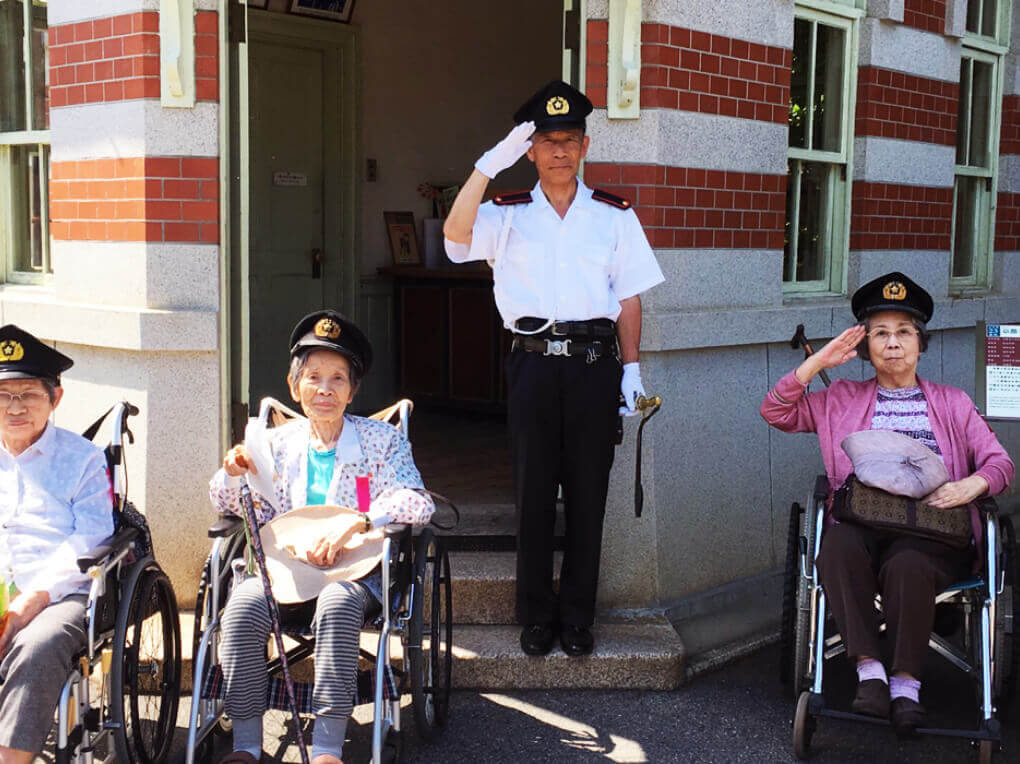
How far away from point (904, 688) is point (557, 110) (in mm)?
2251

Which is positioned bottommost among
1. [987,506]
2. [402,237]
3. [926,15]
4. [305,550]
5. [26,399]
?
[305,550]

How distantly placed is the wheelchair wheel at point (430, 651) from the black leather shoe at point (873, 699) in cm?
137

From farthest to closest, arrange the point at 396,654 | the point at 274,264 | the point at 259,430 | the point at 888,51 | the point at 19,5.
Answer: the point at 274,264, the point at 888,51, the point at 19,5, the point at 396,654, the point at 259,430

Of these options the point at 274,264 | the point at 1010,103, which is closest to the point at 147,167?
the point at 274,264

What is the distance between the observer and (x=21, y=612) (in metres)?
3.56

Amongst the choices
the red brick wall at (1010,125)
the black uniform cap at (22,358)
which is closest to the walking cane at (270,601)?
the black uniform cap at (22,358)

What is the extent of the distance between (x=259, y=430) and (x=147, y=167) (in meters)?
1.48

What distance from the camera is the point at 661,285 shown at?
5.25 m

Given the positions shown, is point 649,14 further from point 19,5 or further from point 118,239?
point 19,5

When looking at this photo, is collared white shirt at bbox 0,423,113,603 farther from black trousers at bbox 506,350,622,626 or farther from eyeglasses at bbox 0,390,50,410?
black trousers at bbox 506,350,622,626

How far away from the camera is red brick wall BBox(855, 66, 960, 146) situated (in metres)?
6.29

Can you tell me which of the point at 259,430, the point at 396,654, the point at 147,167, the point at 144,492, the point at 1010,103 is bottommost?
the point at 396,654

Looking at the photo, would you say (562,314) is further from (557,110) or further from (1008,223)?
(1008,223)

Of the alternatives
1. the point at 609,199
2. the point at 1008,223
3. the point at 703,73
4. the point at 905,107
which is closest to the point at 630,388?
the point at 609,199
